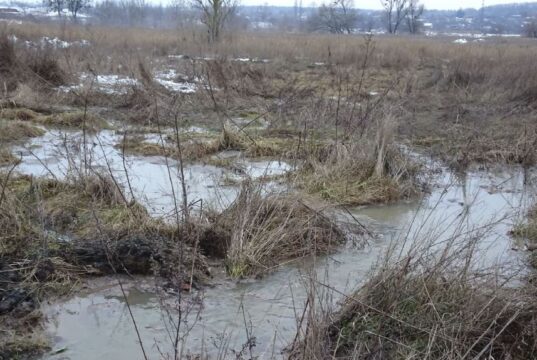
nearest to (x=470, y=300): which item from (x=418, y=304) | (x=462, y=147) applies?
(x=418, y=304)

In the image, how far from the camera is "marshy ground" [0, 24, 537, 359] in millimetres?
3855

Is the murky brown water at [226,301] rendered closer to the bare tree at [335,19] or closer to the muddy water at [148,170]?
the muddy water at [148,170]

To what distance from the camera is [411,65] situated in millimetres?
22141

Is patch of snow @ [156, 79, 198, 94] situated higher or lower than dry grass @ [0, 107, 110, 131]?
higher

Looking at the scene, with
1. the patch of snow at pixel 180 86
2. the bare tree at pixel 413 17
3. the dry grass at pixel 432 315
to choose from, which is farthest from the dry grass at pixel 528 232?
the bare tree at pixel 413 17

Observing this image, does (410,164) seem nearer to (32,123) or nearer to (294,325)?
(294,325)

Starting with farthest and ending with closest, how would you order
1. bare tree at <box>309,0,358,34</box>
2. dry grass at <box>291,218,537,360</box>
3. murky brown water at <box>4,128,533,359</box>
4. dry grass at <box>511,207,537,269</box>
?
bare tree at <box>309,0,358,34</box> → dry grass at <box>511,207,537,269</box> → murky brown water at <box>4,128,533,359</box> → dry grass at <box>291,218,537,360</box>

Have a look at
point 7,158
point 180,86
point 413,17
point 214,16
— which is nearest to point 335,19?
point 214,16

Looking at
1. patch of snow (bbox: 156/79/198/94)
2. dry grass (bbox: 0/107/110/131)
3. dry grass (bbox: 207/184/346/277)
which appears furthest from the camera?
patch of snow (bbox: 156/79/198/94)

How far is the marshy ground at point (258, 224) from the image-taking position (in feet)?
12.6

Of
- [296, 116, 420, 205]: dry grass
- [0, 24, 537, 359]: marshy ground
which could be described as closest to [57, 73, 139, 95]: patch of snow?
[0, 24, 537, 359]: marshy ground

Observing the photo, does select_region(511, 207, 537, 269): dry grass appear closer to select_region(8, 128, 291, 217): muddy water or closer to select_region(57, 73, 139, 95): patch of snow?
select_region(8, 128, 291, 217): muddy water

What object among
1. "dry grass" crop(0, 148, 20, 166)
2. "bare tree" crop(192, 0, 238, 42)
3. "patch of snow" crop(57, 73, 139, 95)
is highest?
"bare tree" crop(192, 0, 238, 42)

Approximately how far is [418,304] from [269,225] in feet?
6.44
